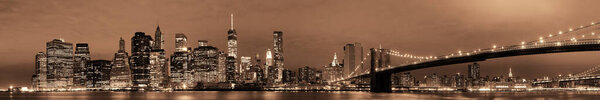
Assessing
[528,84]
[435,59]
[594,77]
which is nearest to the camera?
[435,59]

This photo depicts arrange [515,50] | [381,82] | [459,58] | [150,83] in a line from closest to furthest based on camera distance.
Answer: [515,50], [459,58], [381,82], [150,83]

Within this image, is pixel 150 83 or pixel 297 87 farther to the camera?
pixel 150 83

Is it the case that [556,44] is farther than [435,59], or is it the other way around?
[435,59]

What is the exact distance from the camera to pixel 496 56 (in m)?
58.5

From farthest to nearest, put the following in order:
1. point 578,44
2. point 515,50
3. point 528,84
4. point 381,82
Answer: point 528,84
point 381,82
point 515,50
point 578,44

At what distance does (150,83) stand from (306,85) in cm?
7140

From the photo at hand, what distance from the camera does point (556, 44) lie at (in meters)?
51.4

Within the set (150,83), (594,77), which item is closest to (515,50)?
(594,77)

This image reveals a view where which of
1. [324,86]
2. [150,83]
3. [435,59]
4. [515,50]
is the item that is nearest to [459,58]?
[435,59]

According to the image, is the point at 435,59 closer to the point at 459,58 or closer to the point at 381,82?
the point at 459,58

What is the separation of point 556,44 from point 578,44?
9.13 ft

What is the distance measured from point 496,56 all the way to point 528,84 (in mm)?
111740

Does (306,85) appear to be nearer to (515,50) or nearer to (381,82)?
(381,82)

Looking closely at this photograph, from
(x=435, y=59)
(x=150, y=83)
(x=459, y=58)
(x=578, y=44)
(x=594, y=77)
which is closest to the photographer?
(x=578, y=44)
